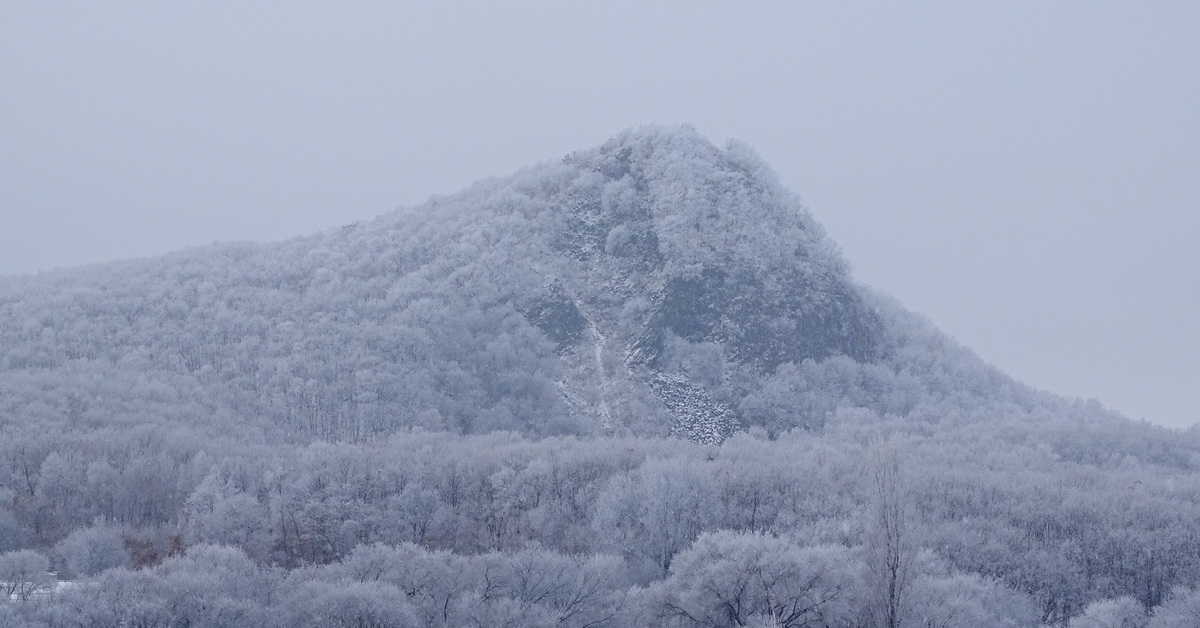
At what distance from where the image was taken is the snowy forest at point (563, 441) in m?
43.9

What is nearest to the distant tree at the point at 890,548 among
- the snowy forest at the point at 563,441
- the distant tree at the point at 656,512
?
the snowy forest at the point at 563,441

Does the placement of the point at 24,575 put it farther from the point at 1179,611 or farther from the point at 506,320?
A: the point at 1179,611

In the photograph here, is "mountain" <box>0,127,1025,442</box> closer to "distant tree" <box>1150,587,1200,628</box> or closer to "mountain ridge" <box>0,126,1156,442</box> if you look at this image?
"mountain ridge" <box>0,126,1156,442</box>

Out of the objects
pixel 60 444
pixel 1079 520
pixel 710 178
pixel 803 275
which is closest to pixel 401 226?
pixel 710 178

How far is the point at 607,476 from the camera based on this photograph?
61.0 meters

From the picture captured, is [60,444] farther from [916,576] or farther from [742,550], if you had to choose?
[916,576]

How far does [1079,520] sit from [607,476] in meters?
23.0

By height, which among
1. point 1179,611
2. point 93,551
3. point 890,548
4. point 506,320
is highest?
point 506,320

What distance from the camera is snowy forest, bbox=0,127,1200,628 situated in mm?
43875

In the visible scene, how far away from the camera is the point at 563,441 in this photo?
67625mm

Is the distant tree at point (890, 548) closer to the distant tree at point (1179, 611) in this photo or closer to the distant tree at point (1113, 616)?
the distant tree at point (1113, 616)

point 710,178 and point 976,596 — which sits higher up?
point 710,178

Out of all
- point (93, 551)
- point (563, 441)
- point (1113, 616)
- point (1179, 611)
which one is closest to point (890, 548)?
point (1113, 616)

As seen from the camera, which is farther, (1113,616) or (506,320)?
(506,320)
